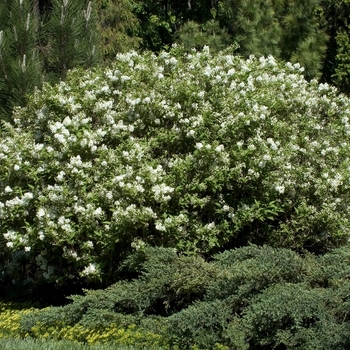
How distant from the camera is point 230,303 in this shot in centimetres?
521

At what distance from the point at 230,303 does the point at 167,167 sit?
6.70 ft

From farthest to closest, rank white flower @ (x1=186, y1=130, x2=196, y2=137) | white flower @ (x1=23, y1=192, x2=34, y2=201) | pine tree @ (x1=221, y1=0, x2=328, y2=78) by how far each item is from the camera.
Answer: pine tree @ (x1=221, y1=0, x2=328, y2=78) < white flower @ (x1=186, y1=130, x2=196, y2=137) < white flower @ (x1=23, y1=192, x2=34, y2=201)

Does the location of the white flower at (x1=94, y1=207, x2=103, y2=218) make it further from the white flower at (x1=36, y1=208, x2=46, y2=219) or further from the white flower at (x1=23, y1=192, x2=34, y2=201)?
the white flower at (x1=23, y1=192, x2=34, y2=201)

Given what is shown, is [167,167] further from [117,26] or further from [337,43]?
[117,26]

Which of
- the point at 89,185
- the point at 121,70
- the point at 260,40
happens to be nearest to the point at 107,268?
the point at 89,185

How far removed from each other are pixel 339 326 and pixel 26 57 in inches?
225

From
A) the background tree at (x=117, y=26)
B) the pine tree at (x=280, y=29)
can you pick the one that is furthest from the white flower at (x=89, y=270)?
the background tree at (x=117, y=26)

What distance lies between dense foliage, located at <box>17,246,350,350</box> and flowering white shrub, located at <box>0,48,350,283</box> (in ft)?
1.85

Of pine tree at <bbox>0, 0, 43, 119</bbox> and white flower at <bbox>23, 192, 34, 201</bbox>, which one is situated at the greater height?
pine tree at <bbox>0, 0, 43, 119</bbox>

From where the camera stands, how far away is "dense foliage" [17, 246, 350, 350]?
4805 mm

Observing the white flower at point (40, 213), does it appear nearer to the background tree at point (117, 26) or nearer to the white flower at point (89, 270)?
the white flower at point (89, 270)

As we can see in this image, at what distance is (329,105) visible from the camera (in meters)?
7.80

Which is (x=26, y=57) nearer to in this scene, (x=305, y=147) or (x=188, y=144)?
(x=188, y=144)

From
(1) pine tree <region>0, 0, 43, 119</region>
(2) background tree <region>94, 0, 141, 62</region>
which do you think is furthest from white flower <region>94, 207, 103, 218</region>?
(2) background tree <region>94, 0, 141, 62</region>
